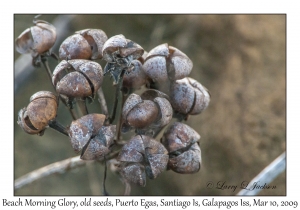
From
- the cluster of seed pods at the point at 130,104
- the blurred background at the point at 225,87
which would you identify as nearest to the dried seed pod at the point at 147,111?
the cluster of seed pods at the point at 130,104

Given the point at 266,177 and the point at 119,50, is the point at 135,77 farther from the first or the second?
the point at 266,177

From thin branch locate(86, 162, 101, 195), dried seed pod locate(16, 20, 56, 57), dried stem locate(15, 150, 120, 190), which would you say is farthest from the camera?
thin branch locate(86, 162, 101, 195)

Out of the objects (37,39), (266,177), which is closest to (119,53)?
(37,39)

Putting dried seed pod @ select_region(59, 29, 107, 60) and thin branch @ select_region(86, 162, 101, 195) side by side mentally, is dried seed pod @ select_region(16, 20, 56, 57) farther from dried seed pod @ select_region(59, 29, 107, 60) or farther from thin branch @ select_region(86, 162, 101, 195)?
thin branch @ select_region(86, 162, 101, 195)

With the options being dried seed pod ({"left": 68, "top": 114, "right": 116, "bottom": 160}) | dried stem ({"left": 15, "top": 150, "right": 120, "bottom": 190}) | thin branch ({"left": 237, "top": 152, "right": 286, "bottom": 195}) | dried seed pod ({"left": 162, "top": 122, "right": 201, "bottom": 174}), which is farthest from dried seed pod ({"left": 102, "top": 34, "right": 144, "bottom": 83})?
thin branch ({"left": 237, "top": 152, "right": 286, "bottom": 195})

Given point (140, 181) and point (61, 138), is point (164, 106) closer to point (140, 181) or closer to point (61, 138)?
point (140, 181)

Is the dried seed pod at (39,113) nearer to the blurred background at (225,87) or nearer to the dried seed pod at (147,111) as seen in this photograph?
the dried seed pod at (147,111)
